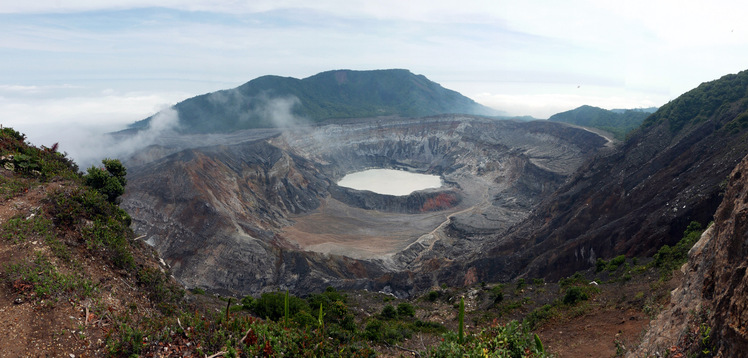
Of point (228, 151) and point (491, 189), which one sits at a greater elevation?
point (228, 151)

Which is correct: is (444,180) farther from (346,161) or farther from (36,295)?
(36,295)

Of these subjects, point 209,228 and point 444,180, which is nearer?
point 209,228

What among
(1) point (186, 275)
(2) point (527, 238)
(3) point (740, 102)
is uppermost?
(3) point (740, 102)

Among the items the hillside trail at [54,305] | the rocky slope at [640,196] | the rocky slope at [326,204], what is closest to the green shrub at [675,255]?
the rocky slope at [640,196]

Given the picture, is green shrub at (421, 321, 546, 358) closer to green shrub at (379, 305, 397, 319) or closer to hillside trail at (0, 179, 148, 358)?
hillside trail at (0, 179, 148, 358)

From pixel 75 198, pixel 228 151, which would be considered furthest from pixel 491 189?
pixel 75 198

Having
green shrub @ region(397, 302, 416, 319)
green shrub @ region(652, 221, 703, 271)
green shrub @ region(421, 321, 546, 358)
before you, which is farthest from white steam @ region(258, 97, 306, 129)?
green shrub @ region(421, 321, 546, 358)

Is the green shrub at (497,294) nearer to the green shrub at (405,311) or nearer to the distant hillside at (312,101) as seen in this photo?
the green shrub at (405,311)

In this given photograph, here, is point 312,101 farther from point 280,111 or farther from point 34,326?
point 34,326
